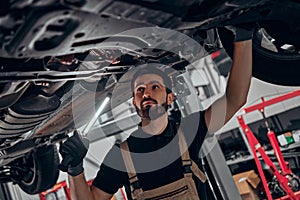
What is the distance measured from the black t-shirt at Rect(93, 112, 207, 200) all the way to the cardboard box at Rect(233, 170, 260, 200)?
4223 millimetres

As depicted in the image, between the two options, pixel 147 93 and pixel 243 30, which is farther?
pixel 147 93

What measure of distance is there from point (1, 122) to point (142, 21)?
4.10ft

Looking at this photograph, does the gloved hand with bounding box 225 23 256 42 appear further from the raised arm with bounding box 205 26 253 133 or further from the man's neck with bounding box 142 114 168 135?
the man's neck with bounding box 142 114 168 135

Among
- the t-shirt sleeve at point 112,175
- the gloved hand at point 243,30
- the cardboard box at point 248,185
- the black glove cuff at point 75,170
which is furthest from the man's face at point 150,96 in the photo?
the cardboard box at point 248,185

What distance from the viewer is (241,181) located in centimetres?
622

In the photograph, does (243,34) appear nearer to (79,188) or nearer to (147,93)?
(147,93)

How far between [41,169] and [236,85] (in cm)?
229

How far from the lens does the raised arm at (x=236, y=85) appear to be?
192 cm

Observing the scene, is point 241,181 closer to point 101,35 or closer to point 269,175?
point 269,175

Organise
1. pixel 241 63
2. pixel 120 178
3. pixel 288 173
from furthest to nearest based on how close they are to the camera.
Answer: pixel 288 173 < pixel 120 178 < pixel 241 63

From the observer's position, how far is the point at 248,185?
6.23 metres

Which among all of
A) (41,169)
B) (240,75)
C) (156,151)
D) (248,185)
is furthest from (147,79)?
(248,185)

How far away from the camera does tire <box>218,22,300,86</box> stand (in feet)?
7.27

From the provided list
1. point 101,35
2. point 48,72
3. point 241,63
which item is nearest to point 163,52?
point 241,63
